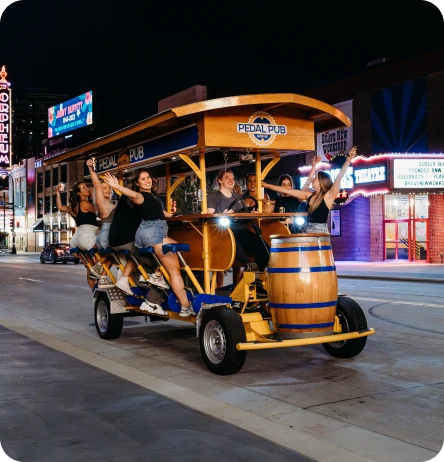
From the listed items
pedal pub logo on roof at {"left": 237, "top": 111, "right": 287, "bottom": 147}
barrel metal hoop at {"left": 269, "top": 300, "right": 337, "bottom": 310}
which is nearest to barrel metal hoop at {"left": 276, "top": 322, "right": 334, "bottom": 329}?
barrel metal hoop at {"left": 269, "top": 300, "right": 337, "bottom": 310}

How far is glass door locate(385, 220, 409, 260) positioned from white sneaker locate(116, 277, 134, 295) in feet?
90.8

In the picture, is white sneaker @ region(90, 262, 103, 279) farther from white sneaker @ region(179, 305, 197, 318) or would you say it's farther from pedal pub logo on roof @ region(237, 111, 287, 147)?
pedal pub logo on roof @ region(237, 111, 287, 147)

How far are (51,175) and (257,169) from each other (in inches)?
2955

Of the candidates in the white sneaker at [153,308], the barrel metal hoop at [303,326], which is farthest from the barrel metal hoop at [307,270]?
the white sneaker at [153,308]

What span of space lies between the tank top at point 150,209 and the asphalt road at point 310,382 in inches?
70.0

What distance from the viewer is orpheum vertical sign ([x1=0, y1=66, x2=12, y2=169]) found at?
77625 mm

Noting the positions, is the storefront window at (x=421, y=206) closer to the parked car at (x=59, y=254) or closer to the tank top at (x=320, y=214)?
the parked car at (x=59, y=254)

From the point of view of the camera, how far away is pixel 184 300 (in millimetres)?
8219

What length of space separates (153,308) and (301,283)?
2573 mm

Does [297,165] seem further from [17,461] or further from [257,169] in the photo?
[17,461]

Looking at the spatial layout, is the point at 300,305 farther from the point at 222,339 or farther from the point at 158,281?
the point at 158,281

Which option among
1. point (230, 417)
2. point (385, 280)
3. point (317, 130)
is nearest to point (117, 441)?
point (230, 417)

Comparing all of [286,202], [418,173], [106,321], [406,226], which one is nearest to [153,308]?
[106,321]

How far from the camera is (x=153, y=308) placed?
8789 mm
